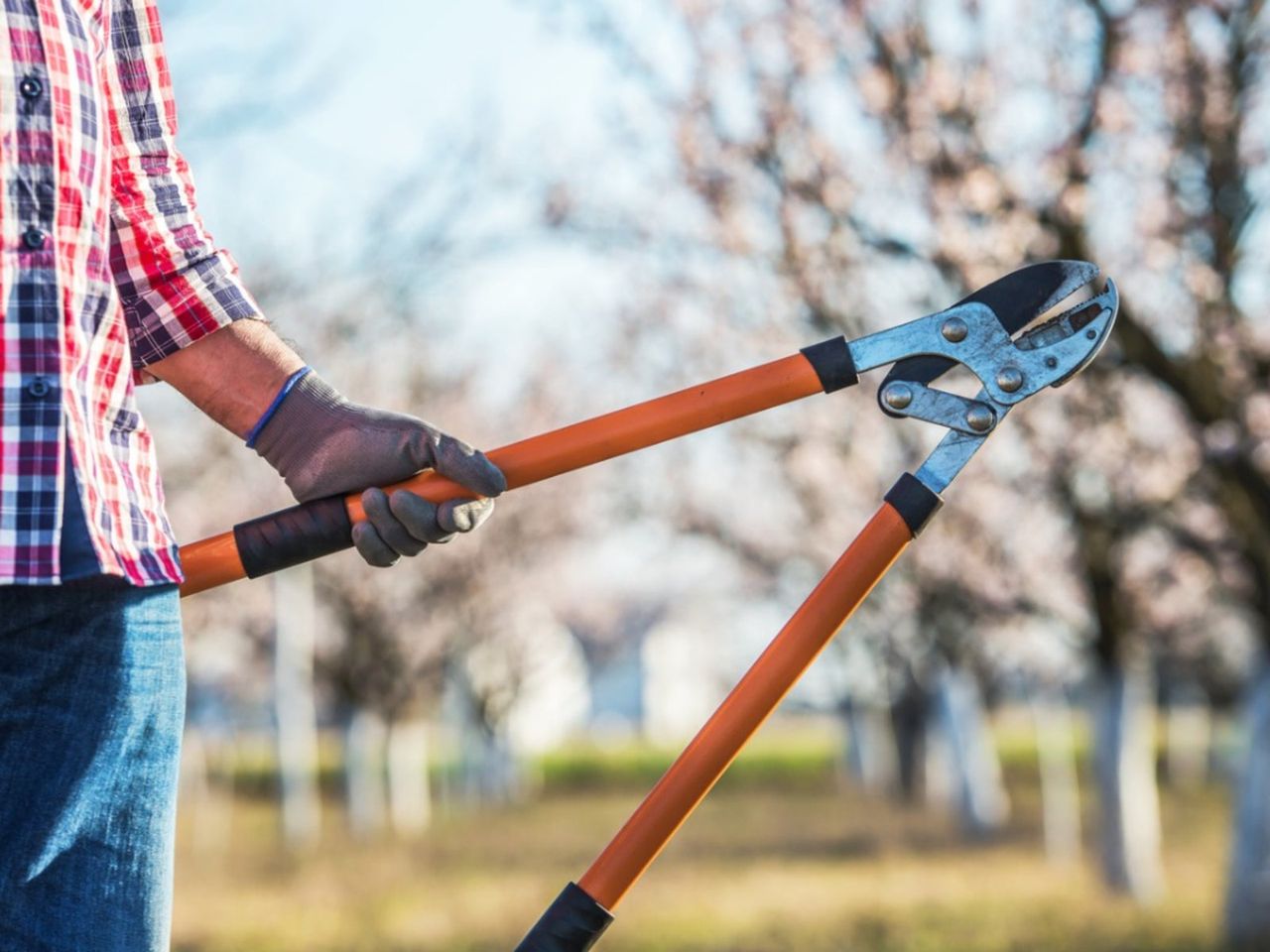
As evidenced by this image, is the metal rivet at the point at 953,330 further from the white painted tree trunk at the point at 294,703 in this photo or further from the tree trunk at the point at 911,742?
the tree trunk at the point at 911,742

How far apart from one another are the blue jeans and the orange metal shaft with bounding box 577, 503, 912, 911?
45cm

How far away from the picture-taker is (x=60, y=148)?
1.31m

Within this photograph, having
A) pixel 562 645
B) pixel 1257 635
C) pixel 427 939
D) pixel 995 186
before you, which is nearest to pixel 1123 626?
pixel 1257 635

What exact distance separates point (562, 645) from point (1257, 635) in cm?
4441

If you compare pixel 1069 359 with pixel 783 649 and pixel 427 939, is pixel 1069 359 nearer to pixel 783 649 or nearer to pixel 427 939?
pixel 783 649

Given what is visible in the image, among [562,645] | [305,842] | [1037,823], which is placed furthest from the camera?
[562,645]

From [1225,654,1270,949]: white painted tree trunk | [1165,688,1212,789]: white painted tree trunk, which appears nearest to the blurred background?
[1225,654,1270,949]: white painted tree trunk

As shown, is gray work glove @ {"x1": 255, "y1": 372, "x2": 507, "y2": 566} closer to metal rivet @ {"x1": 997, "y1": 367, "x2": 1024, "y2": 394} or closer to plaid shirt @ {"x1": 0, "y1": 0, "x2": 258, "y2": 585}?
plaid shirt @ {"x1": 0, "y1": 0, "x2": 258, "y2": 585}

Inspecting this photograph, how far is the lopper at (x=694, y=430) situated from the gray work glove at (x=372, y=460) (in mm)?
26

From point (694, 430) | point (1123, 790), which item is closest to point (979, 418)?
point (694, 430)

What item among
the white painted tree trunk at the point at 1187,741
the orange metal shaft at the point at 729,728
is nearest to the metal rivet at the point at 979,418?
the orange metal shaft at the point at 729,728

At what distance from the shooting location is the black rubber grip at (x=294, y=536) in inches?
62.7

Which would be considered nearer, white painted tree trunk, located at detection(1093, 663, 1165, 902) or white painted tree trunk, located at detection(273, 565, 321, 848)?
white painted tree trunk, located at detection(1093, 663, 1165, 902)

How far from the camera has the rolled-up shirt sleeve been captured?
1.49 meters
